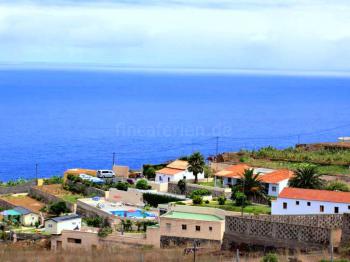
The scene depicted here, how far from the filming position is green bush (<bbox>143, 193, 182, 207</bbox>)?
4177cm

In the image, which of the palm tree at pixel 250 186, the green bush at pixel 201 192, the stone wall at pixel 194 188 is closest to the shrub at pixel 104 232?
the green bush at pixel 201 192

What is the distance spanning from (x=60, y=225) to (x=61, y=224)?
7 centimetres

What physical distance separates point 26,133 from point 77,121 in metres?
19.7

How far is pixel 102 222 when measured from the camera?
127 ft

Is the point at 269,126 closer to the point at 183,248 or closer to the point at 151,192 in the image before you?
the point at 151,192

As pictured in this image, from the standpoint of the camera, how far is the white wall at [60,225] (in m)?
37.4

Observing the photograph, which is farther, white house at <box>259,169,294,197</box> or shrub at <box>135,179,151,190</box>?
shrub at <box>135,179,151,190</box>

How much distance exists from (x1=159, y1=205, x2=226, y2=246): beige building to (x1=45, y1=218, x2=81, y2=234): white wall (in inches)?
207

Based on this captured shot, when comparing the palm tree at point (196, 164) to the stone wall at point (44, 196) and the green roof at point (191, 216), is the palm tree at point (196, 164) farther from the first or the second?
the green roof at point (191, 216)

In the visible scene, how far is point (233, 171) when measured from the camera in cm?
4559

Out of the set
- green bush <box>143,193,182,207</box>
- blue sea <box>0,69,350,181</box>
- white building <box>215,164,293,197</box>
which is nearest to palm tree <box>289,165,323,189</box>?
white building <box>215,164,293,197</box>

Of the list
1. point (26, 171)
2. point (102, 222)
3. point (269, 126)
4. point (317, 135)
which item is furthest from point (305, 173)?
point (269, 126)

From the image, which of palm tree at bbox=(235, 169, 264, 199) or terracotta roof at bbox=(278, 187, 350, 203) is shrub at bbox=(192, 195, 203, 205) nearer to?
palm tree at bbox=(235, 169, 264, 199)

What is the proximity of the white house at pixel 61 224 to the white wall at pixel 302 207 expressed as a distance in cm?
1016
